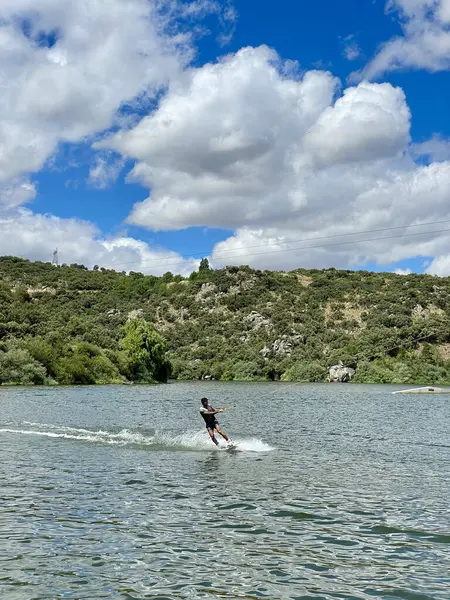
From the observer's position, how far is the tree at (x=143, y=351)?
398ft

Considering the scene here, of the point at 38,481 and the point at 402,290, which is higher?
the point at 402,290

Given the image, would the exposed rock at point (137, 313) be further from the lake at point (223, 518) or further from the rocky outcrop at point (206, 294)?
the lake at point (223, 518)

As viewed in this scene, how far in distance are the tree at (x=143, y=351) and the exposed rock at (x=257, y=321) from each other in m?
52.5

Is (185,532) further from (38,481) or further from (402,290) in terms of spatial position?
(402,290)

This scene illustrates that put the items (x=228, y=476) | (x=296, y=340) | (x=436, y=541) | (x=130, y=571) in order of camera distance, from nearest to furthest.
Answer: (x=130, y=571), (x=436, y=541), (x=228, y=476), (x=296, y=340)

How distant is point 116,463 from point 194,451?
5.36 m

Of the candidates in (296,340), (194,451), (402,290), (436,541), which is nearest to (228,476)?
(194,451)

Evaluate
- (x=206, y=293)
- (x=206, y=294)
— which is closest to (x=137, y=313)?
(x=206, y=294)

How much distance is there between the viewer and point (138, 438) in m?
34.7

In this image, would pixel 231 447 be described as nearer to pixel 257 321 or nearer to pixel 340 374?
pixel 340 374

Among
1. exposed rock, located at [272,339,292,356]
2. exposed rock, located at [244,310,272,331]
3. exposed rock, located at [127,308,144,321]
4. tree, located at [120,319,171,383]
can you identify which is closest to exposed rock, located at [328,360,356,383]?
exposed rock, located at [272,339,292,356]

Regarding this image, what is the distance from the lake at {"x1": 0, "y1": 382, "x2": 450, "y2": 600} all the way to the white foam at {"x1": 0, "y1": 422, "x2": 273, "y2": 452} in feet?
0.51

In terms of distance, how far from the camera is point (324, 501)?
60.7 feet

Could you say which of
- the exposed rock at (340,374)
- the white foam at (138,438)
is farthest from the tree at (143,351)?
the white foam at (138,438)
